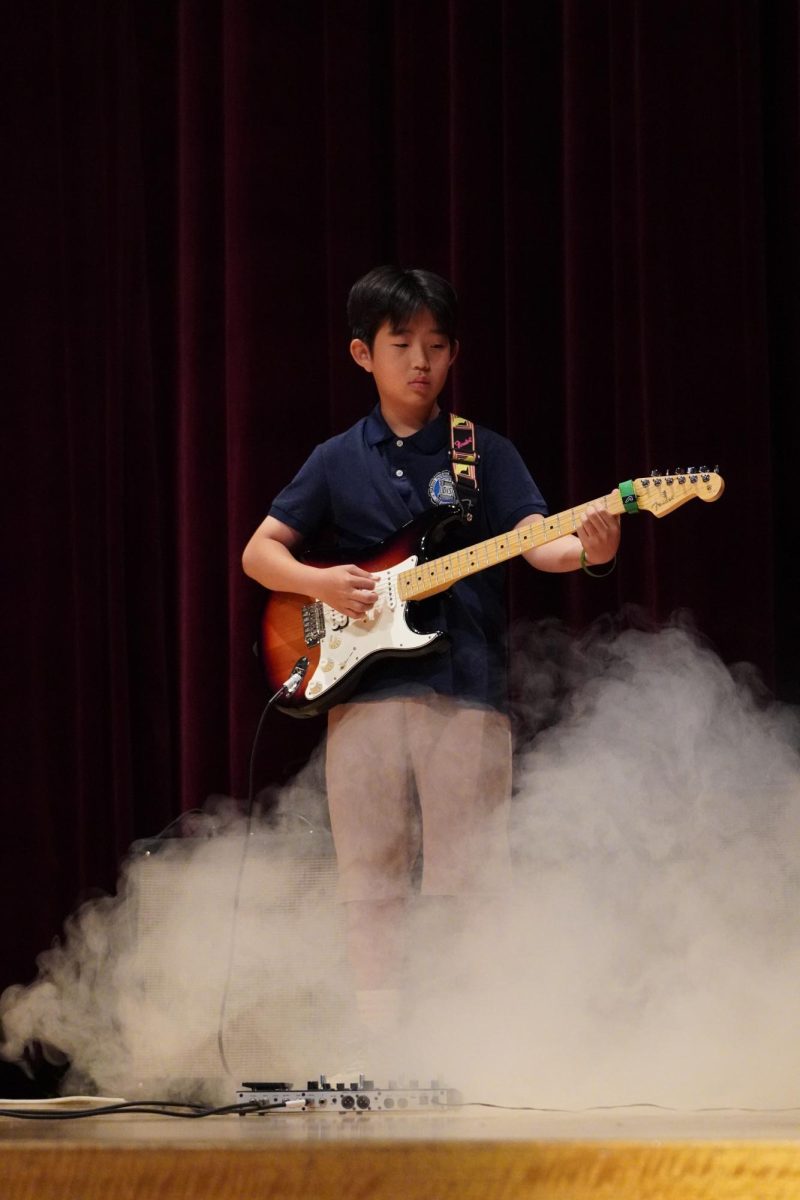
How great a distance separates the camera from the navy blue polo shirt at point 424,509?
2.26m

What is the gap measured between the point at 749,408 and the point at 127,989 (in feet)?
5.24

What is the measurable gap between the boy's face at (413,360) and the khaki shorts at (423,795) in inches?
20.2

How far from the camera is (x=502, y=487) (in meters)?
2.36

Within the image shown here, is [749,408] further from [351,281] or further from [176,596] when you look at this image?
[176,596]

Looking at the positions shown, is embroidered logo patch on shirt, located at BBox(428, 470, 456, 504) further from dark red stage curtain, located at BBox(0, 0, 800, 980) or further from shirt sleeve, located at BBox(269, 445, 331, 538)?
dark red stage curtain, located at BBox(0, 0, 800, 980)

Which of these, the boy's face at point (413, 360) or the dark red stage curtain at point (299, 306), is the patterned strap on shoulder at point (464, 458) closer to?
the boy's face at point (413, 360)

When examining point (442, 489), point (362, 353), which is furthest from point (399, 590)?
point (362, 353)

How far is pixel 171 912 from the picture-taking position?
8.14 ft

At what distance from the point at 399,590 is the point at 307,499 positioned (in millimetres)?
274

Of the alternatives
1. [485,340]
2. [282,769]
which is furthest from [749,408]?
[282,769]

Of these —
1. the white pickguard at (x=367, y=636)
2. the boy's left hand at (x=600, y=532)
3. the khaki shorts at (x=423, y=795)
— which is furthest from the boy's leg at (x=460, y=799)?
the boy's left hand at (x=600, y=532)

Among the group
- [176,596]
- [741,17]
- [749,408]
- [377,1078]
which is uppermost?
[741,17]

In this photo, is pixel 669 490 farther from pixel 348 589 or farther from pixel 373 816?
pixel 373 816

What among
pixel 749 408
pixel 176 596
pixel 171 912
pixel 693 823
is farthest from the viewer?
pixel 176 596
